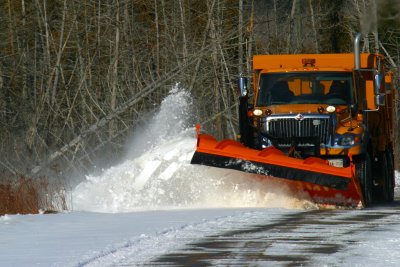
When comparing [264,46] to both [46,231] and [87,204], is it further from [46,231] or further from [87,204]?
[46,231]

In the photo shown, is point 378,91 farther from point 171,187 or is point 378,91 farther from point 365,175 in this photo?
point 171,187

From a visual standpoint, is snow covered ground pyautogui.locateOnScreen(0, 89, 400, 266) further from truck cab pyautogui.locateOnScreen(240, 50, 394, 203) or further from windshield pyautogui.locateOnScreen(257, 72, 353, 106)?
windshield pyautogui.locateOnScreen(257, 72, 353, 106)

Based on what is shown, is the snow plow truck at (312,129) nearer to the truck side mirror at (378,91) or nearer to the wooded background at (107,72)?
the truck side mirror at (378,91)

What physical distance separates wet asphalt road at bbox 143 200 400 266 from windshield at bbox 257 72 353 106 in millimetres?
3086

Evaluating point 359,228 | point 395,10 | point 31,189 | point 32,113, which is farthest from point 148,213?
point 32,113

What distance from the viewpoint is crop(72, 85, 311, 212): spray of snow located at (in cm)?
1512

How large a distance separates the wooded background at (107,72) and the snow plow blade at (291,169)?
28.2ft

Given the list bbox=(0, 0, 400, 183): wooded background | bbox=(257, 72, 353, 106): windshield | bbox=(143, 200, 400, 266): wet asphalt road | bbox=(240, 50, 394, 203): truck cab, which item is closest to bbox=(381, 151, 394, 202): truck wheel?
bbox=(240, 50, 394, 203): truck cab

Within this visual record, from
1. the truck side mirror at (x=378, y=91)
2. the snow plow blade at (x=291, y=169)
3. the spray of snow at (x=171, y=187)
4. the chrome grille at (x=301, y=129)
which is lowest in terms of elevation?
the spray of snow at (x=171, y=187)

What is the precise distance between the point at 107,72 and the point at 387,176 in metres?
11.3

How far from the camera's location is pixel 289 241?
1018 cm

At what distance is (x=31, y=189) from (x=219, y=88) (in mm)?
12575

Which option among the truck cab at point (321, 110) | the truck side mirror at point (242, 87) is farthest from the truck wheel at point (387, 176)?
the truck side mirror at point (242, 87)

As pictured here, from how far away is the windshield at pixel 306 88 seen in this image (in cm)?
1602
